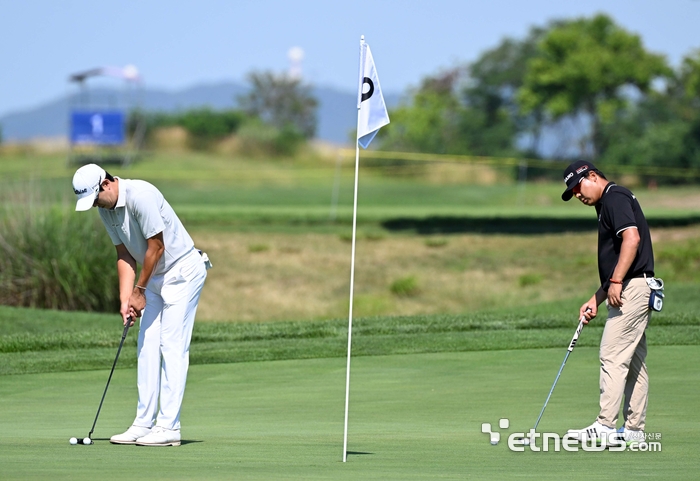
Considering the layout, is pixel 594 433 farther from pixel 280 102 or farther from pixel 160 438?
pixel 280 102

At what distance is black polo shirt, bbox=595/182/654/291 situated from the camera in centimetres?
705

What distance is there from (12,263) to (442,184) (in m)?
37.0

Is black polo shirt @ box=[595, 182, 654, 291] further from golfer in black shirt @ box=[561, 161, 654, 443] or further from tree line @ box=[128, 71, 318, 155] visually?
tree line @ box=[128, 71, 318, 155]

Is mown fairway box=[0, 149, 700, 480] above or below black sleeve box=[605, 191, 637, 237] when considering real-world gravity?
below

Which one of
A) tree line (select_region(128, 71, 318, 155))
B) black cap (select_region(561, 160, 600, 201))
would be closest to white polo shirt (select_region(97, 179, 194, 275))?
black cap (select_region(561, 160, 600, 201))

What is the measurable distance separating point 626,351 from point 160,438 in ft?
9.53

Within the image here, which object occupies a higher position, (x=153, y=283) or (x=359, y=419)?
(x=153, y=283)

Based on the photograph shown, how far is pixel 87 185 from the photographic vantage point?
6891 mm

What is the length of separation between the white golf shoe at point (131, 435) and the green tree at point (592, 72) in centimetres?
6035

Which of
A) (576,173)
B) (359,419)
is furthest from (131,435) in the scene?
(576,173)

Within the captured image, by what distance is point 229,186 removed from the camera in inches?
2087

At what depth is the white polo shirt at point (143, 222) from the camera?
7.01 meters

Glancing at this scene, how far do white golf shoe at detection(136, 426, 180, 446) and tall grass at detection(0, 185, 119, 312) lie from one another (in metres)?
12.0

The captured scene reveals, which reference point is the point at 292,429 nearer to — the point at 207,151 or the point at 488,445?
the point at 488,445
